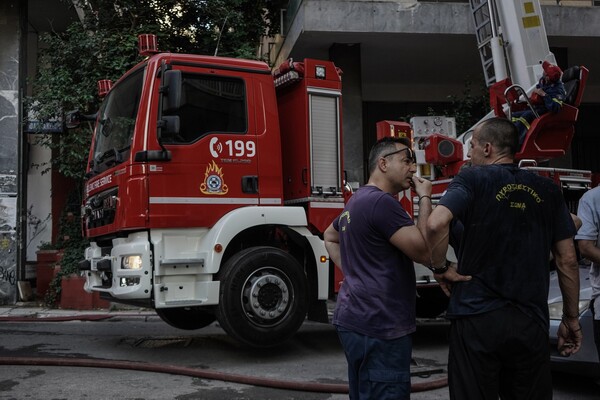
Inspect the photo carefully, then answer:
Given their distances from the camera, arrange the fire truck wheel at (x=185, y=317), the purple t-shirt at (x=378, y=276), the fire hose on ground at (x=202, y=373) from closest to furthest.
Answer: the purple t-shirt at (x=378, y=276) < the fire hose on ground at (x=202, y=373) < the fire truck wheel at (x=185, y=317)

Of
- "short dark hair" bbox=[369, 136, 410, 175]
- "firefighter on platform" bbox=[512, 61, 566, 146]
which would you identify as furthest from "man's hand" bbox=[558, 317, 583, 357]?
"firefighter on platform" bbox=[512, 61, 566, 146]

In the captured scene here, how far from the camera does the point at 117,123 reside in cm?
681

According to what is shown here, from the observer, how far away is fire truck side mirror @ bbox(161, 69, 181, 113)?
5.96 m

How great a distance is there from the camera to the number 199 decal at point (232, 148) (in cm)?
645

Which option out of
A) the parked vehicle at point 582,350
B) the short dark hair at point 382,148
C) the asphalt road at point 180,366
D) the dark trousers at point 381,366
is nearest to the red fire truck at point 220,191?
the asphalt road at point 180,366

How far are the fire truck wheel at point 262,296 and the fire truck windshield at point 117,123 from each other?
5.29 feet

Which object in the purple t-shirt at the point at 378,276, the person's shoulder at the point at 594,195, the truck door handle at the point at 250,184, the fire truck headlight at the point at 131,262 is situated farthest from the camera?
the truck door handle at the point at 250,184

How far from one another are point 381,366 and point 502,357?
55 centimetres

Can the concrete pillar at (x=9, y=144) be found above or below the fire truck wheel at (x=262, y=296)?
above

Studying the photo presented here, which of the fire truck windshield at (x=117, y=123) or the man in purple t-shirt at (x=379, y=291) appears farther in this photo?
the fire truck windshield at (x=117, y=123)

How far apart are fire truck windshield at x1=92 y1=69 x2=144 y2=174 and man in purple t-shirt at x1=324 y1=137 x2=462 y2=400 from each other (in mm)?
3809

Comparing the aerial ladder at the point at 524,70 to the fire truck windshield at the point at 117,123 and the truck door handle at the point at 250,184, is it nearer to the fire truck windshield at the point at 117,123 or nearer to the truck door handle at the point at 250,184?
the truck door handle at the point at 250,184

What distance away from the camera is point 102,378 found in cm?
569

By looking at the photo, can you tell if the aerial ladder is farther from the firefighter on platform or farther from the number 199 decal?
the number 199 decal
